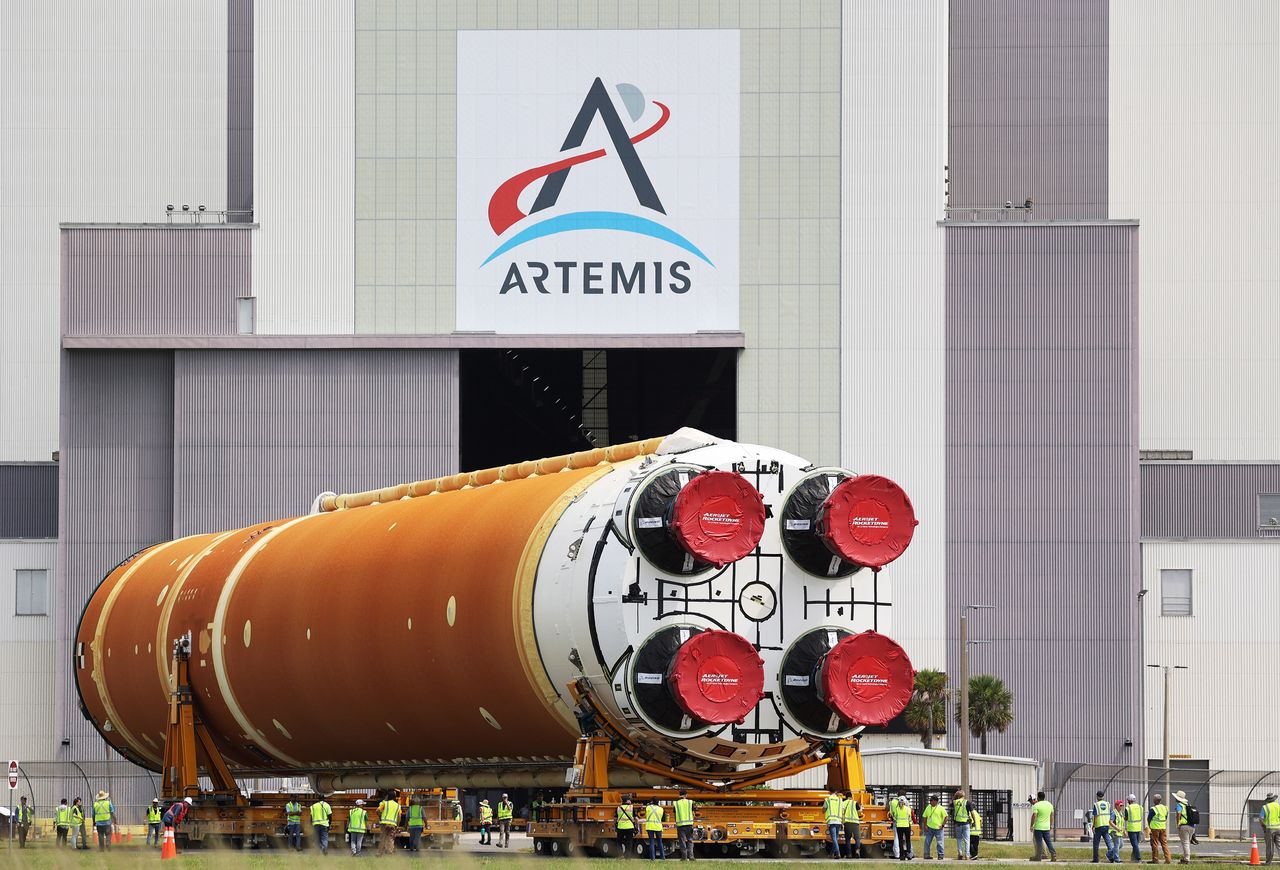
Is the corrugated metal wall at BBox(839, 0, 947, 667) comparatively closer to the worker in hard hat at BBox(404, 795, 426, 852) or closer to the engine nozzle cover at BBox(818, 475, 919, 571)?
the worker in hard hat at BBox(404, 795, 426, 852)

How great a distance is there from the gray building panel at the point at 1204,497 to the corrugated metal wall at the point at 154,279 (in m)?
33.7

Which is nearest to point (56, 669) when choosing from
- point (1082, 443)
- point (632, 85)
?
point (632, 85)

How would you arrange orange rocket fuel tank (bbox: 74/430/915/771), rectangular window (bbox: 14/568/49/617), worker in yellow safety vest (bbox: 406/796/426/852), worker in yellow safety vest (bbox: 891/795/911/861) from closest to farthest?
orange rocket fuel tank (bbox: 74/430/915/771), worker in yellow safety vest (bbox: 406/796/426/852), worker in yellow safety vest (bbox: 891/795/911/861), rectangular window (bbox: 14/568/49/617)

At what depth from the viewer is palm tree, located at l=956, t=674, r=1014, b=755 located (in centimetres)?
6881

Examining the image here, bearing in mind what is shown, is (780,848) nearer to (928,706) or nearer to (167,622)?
(167,622)

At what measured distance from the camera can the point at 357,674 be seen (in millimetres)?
33344

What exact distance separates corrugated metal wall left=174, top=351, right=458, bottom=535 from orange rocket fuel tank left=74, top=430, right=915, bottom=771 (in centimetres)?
3129

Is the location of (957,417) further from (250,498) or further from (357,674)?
(357,674)

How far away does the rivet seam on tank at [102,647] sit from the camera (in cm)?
4234

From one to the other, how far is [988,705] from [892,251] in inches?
624

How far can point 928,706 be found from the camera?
7031 centimetres

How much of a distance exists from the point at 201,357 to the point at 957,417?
26190mm

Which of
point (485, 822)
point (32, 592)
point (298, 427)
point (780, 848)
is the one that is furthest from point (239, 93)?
point (780, 848)

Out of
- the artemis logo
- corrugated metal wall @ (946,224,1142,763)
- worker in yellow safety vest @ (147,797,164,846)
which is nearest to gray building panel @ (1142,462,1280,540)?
corrugated metal wall @ (946,224,1142,763)
